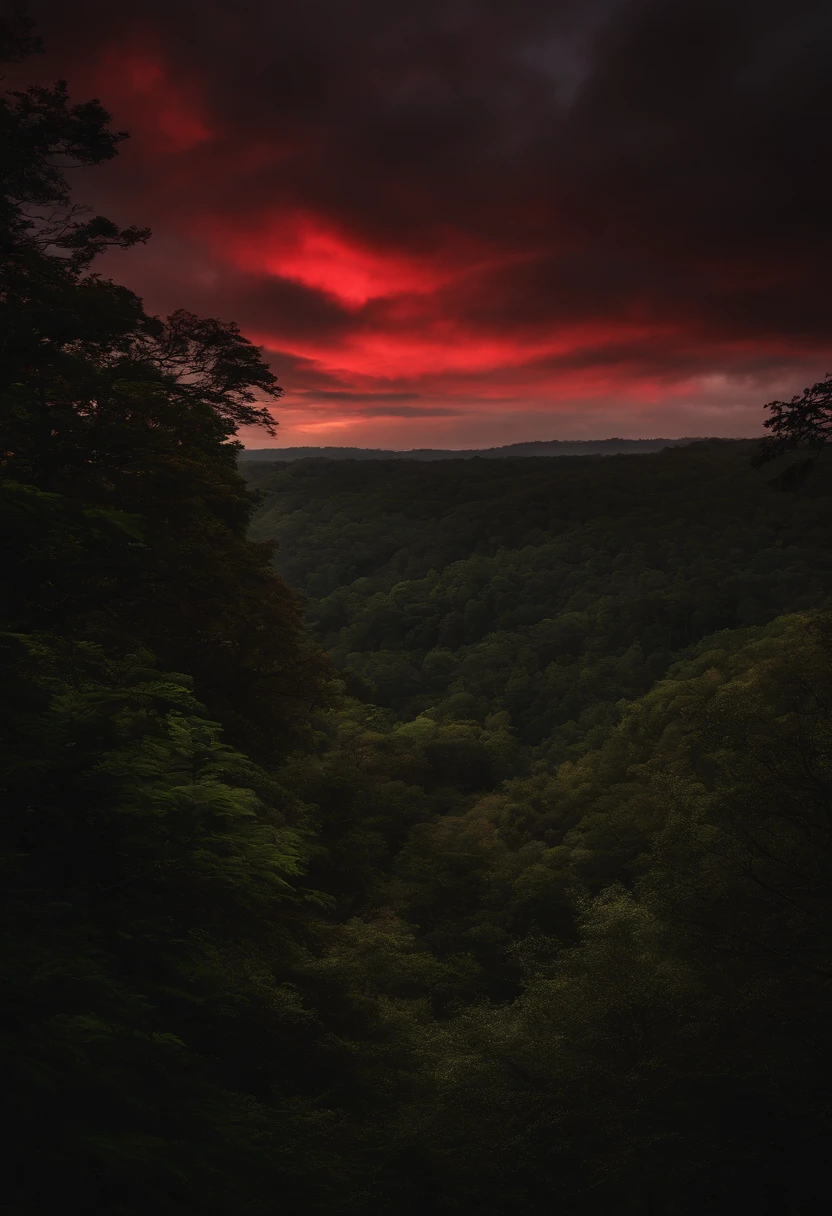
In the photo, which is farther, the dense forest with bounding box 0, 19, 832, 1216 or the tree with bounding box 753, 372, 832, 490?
the tree with bounding box 753, 372, 832, 490

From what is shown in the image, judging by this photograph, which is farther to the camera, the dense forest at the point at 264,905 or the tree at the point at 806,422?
the tree at the point at 806,422

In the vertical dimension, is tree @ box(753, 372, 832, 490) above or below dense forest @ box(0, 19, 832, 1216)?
above

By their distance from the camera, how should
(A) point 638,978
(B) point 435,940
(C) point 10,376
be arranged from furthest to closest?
(B) point 435,940 → (A) point 638,978 → (C) point 10,376

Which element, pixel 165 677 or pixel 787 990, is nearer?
pixel 165 677

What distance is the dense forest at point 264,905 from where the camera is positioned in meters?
5.68

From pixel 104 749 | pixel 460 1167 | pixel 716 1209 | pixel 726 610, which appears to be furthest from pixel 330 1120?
pixel 726 610

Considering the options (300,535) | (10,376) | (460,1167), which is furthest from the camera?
(300,535)

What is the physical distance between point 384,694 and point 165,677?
90665 mm

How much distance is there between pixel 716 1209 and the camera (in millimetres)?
12586

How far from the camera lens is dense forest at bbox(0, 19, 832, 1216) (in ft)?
18.6

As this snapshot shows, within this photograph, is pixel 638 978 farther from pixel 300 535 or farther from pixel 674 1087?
pixel 300 535

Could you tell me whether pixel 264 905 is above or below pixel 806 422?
below

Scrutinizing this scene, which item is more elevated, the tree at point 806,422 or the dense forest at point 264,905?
the tree at point 806,422

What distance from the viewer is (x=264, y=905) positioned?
10.5m
